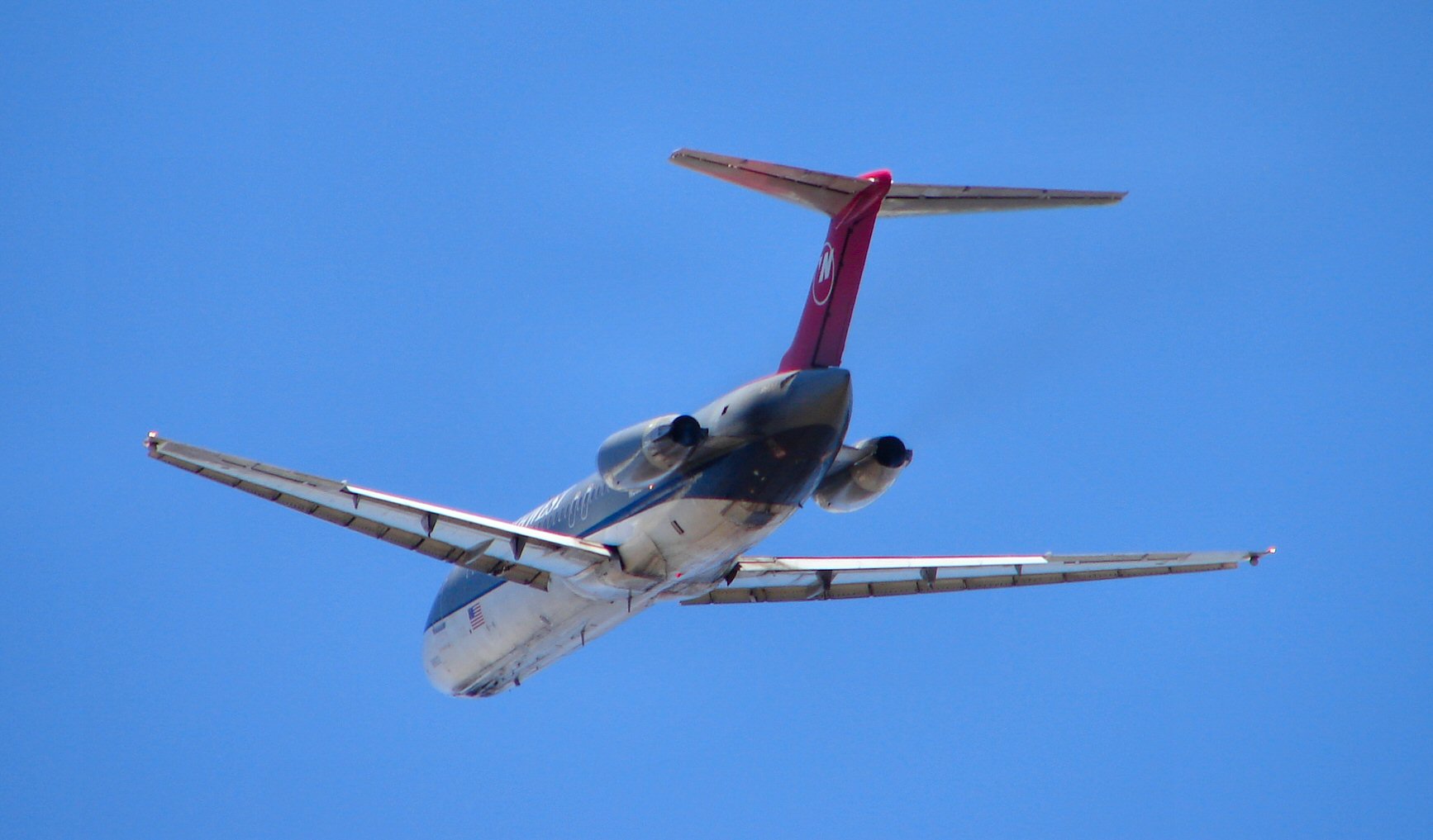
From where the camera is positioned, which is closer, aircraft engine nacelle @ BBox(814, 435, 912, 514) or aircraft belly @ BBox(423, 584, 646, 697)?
aircraft engine nacelle @ BBox(814, 435, 912, 514)

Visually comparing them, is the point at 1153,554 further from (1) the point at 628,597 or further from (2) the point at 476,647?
(2) the point at 476,647

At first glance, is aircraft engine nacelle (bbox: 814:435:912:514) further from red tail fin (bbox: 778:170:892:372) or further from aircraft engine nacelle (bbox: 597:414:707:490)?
aircraft engine nacelle (bbox: 597:414:707:490)

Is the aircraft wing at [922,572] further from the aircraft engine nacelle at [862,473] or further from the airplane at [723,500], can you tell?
the aircraft engine nacelle at [862,473]

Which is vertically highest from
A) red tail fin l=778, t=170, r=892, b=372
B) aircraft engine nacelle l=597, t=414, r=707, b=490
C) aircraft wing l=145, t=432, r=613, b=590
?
red tail fin l=778, t=170, r=892, b=372

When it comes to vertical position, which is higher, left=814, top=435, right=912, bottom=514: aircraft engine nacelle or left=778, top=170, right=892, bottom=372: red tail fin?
left=778, top=170, right=892, bottom=372: red tail fin

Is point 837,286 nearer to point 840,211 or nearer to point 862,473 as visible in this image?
point 840,211

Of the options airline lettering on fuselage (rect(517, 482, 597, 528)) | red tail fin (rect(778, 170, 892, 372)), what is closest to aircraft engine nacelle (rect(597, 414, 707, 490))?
red tail fin (rect(778, 170, 892, 372))

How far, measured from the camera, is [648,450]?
947 inches

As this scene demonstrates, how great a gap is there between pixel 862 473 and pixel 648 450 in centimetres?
339

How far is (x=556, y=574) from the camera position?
28078mm

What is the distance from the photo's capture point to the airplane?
24.0m

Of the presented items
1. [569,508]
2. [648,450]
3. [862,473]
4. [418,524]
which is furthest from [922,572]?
[418,524]

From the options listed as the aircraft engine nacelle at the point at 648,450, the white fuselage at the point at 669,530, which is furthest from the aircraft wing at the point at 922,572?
the aircraft engine nacelle at the point at 648,450

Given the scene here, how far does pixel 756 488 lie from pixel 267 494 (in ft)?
24.0
